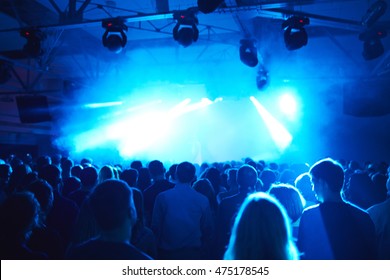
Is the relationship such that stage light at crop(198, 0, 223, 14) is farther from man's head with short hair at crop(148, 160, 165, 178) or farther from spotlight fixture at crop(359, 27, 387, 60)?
spotlight fixture at crop(359, 27, 387, 60)

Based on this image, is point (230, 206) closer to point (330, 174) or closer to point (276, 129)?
point (330, 174)

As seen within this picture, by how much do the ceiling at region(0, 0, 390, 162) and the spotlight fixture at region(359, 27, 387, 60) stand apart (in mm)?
155

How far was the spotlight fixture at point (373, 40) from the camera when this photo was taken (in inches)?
232

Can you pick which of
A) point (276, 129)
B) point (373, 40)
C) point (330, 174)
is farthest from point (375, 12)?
point (276, 129)

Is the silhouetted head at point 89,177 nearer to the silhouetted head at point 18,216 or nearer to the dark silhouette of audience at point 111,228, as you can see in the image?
the silhouetted head at point 18,216

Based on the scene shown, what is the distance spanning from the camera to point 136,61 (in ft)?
36.1

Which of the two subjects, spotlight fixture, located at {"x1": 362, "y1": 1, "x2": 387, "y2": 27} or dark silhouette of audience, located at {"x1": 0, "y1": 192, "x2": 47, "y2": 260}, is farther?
spotlight fixture, located at {"x1": 362, "y1": 1, "x2": 387, "y2": 27}

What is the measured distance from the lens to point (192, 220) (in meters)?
3.38

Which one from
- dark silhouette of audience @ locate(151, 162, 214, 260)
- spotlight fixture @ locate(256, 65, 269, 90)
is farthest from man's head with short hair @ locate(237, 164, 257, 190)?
spotlight fixture @ locate(256, 65, 269, 90)

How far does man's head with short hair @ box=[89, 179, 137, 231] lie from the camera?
1.61 m

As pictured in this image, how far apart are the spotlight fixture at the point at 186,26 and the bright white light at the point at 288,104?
8319 mm

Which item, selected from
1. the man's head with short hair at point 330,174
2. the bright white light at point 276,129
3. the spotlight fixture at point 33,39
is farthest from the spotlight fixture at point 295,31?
the bright white light at point 276,129

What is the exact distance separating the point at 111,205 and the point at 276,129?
45.1 feet
